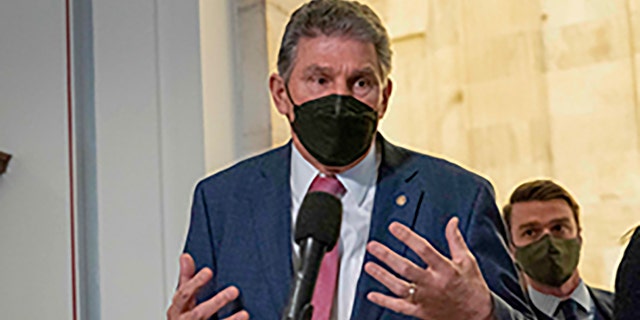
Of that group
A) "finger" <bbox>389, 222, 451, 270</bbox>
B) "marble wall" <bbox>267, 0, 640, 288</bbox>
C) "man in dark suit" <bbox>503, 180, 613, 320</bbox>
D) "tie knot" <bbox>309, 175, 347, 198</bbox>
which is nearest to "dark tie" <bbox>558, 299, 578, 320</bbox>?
"man in dark suit" <bbox>503, 180, 613, 320</bbox>

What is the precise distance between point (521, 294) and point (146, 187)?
1.66 meters

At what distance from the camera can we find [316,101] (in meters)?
2.73

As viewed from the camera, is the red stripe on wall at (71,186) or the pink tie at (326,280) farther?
the red stripe on wall at (71,186)

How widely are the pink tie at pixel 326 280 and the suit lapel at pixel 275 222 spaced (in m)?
0.09

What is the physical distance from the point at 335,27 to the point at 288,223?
0.50 meters

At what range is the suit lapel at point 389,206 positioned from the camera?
2.70 metres

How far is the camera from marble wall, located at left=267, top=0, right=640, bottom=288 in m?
7.50

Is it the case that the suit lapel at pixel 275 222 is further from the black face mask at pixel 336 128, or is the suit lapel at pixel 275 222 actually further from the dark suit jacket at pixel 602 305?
the dark suit jacket at pixel 602 305

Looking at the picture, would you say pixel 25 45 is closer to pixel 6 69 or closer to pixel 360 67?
pixel 6 69

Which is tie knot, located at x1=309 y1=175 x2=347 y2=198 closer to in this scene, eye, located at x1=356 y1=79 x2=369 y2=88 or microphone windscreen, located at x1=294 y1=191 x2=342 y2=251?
eye, located at x1=356 y1=79 x2=369 y2=88

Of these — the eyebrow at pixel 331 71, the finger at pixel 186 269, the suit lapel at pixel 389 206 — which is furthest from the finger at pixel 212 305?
the eyebrow at pixel 331 71

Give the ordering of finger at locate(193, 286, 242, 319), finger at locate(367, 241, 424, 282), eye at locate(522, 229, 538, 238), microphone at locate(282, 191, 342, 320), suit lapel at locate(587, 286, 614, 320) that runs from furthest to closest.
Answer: eye at locate(522, 229, 538, 238) → suit lapel at locate(587, 286, 614, 320) → finger at locate(193, 286, 242, 319) → finger at locate(367, 241, 424, 282) → microphone at locate(282, 191, 342, 320)

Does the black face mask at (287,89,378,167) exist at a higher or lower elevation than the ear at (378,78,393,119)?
lower

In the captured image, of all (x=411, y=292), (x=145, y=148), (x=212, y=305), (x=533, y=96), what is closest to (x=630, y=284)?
(x=411, y=292)
